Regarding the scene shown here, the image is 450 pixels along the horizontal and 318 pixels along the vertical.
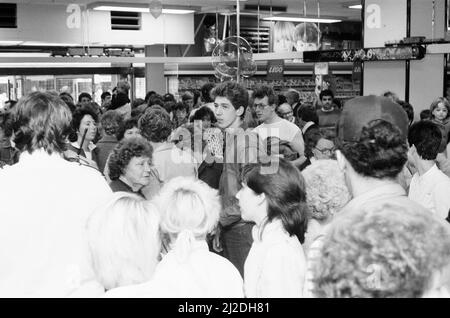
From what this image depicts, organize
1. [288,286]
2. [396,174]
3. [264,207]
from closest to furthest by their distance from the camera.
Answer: [396,174] → [288,286] → [264,207]

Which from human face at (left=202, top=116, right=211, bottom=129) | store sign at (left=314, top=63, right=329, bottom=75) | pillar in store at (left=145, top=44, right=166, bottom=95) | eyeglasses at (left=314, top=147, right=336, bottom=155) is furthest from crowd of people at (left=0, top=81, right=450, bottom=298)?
pillar in store at (left=145, top=44, right=166, bottom=95)

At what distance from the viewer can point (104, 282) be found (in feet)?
6.81

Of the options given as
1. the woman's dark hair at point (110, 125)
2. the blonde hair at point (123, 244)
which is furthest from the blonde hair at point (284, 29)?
the blonde hair at point (123, 244)

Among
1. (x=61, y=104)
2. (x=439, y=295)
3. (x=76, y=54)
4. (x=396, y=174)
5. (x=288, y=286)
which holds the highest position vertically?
(x=76, y=54)

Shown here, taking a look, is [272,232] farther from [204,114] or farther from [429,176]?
[204,114]

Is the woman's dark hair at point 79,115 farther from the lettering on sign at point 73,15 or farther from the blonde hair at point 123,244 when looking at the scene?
the lettering on sign at point 73,15

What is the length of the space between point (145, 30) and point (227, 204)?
9.95 meters

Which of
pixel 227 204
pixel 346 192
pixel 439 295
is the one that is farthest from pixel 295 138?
pixel 439 295

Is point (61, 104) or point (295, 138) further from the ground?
point (61, 104)

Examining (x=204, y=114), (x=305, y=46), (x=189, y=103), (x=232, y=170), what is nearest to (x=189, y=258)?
(x=232, y=170)

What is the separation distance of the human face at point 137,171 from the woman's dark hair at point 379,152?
1924 mm

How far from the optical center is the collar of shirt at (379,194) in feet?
6.44

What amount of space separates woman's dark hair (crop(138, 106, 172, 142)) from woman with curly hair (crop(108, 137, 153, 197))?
0.74 meters

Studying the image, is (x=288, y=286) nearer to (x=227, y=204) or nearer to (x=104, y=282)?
(x=104, y=282)
